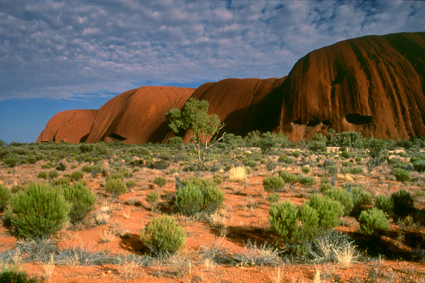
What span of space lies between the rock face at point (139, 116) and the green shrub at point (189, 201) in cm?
5464

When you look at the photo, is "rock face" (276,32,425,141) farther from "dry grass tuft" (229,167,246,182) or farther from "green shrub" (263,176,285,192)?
"green shrub" (263,176,285,192)

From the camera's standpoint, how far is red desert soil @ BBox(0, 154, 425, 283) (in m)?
3.21

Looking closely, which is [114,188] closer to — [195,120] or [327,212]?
[327,212]

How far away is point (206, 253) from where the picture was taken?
4332 millimetres

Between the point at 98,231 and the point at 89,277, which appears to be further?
the point at 98,231

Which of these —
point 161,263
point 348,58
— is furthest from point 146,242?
point 348,58

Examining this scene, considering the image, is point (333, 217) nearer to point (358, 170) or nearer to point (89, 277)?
Answer: point (89, 277)

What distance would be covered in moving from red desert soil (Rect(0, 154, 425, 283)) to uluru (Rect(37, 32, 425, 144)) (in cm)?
3754

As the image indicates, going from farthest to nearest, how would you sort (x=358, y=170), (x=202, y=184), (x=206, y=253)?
(x=358, y=170) < (x=202, y=184) < (x=206, y=253)

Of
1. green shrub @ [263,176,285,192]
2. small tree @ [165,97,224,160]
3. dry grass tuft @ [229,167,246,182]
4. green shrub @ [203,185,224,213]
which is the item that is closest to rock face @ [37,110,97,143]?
small tree @ [165,97,224,160]

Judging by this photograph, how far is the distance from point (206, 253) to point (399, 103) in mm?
49171

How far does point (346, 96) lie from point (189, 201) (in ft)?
A: 151

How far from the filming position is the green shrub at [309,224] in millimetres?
4504

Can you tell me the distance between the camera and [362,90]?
4262 centimetres
